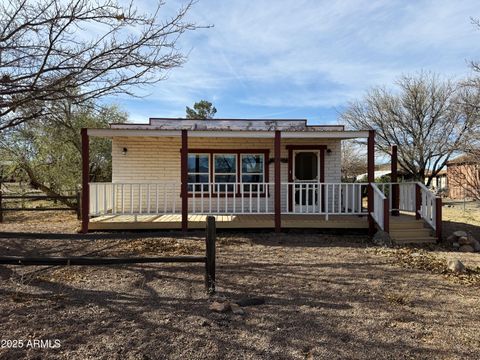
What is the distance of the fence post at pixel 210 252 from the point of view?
14.9ft

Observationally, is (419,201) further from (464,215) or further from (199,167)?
(464,215)

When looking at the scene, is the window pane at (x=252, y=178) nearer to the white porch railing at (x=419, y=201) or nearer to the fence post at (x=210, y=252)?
the white porch railing at (x=419, y=201)

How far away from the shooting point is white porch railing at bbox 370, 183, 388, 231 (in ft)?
27.9

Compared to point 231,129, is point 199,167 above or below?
below

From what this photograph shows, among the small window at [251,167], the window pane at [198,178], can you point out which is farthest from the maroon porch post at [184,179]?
the small window at [251,167]

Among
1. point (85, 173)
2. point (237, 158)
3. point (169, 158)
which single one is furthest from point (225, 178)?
point (85, 173)

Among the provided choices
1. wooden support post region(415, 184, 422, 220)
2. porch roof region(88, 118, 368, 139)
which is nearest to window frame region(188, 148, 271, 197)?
porch roof region(88, 118, 368, 139)

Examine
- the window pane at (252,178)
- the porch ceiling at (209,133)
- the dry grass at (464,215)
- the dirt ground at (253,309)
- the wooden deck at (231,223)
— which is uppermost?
the porch ceiling at (209,133)

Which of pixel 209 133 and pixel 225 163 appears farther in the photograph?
pixel 225 163

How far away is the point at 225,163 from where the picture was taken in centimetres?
1148

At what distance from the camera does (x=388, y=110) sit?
71.5 feet

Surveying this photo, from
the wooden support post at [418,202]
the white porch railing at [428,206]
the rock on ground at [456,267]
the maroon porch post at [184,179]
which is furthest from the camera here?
the wooden support post at [418,202]

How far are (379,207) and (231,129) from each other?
14.3ft

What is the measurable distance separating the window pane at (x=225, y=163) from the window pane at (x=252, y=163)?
0.32m
